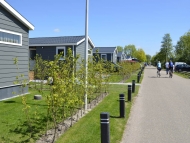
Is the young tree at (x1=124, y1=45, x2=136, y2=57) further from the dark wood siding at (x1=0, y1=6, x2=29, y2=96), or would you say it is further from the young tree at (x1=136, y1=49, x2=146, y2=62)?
the dark wood siding at (x1=0, y1=6, x2=29, y2=96)

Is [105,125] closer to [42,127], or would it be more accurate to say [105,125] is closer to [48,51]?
[42,127]

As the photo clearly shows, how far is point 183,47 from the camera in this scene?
248 feet

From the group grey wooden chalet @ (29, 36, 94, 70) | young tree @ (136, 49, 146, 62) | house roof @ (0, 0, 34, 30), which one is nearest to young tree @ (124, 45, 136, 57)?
young tree @ (136, 49, 146, 62)

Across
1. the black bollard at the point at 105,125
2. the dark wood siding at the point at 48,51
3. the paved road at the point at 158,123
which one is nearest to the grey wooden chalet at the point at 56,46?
the dark wood siding at the point at 48,51

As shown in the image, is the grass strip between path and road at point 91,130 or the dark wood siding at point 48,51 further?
the dark wood siding at point 48,51

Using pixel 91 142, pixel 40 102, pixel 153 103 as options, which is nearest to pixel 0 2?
pixel 40 102

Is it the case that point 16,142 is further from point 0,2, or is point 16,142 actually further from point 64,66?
point 0,2

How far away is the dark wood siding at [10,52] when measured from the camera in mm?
9757

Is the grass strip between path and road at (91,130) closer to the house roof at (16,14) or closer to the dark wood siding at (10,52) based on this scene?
the dark wood siding at (10,52)

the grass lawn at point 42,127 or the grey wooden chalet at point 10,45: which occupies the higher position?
the grey wooden chalet at point 10,45

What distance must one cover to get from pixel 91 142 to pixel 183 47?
77.5 m

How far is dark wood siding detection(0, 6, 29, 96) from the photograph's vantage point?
32.0 feet

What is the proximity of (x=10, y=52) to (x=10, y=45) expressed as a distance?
0.33 metres

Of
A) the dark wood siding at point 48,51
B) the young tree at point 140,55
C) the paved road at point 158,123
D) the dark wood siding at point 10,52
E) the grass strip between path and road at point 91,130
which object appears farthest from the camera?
the young tree at point 140,55
